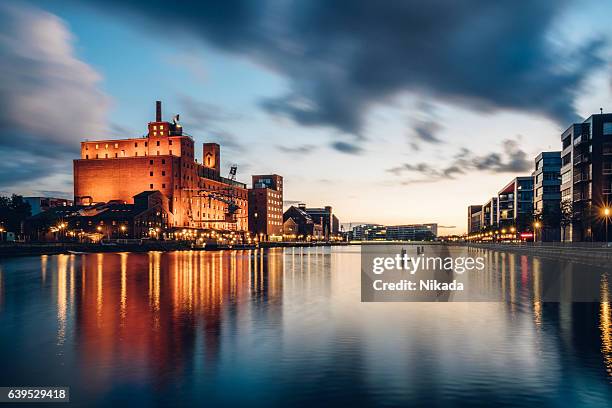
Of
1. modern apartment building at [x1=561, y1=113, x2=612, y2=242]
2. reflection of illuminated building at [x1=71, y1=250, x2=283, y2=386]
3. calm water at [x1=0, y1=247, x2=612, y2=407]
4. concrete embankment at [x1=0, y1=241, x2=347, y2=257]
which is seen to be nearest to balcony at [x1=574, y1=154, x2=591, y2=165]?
modern apartment building at [x1=561, y1=113, x2=612, y2=242]

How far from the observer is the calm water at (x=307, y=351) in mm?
13570

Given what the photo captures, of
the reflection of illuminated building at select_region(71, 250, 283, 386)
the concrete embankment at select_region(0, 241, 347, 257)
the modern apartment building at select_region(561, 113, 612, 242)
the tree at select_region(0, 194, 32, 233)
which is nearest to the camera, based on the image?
the reflection of illuminated building at select_region(71, 250, 283, 386)

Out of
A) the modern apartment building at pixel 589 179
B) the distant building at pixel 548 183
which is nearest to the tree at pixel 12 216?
the modern apartment building at pixel 589 179

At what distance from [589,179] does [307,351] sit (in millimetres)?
116253

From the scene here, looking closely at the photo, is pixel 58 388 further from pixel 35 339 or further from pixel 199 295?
pixel 199 295

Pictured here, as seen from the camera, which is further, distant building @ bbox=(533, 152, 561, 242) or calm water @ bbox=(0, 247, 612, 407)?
distant building @ bbox=(533, 152, 561, 242)

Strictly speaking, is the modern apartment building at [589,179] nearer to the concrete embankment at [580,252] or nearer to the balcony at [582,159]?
the balcony at [582,159]

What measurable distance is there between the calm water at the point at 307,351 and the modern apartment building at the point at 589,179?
300 ft

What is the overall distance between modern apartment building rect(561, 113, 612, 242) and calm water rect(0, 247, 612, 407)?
9146 cm

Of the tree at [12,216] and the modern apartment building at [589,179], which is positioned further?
the tree at [12,216]

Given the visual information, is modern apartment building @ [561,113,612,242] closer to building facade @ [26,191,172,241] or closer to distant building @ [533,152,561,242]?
distant building @ [533,152,561,242]

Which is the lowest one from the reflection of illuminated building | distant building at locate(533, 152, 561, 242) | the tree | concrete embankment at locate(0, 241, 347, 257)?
concrete embankment at locate(0, 241, 347, 257)

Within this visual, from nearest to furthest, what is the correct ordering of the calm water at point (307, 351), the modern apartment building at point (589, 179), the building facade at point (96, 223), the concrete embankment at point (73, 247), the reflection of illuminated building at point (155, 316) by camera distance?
1. the calm water at point (307, 351)
2. the reflection of illuminated building at point (155, 316)
3. the concrete embankment at point (73, 247)
4. the modern apartment building at point (589, 179)
5. the building facade at point (96, 223)

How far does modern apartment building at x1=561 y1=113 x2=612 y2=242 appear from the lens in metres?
112
